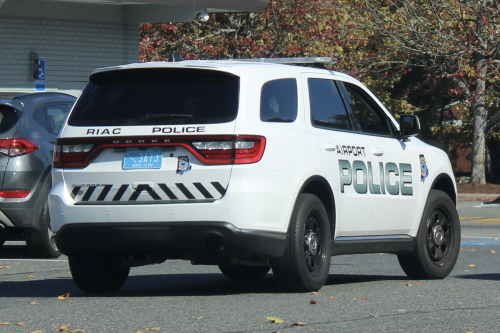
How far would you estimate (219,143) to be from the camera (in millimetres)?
6727

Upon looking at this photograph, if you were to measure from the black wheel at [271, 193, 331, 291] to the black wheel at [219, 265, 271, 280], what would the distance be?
1302 millimetres

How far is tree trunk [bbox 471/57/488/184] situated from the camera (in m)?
28.4

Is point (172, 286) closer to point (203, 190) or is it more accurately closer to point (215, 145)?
point (203, 190)

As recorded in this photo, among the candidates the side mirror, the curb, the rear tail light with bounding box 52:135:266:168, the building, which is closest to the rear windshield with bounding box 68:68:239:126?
the rear tail light with bounding box 52:135:266:168

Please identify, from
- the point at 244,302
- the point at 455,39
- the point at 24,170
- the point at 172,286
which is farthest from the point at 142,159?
the point at 455,39

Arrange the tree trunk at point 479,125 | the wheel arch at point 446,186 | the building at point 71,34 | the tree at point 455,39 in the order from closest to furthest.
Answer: the wheel arch at point 446,186 < the building at point 71,34 < the tree at point 455,39 < the tree trunk at point 479,125

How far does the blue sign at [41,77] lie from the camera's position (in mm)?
18828

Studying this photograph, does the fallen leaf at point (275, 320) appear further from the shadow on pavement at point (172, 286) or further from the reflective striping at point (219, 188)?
the shadow on pavement at point (172, 286)

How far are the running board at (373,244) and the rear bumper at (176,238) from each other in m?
1.00

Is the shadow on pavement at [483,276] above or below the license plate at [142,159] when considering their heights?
below

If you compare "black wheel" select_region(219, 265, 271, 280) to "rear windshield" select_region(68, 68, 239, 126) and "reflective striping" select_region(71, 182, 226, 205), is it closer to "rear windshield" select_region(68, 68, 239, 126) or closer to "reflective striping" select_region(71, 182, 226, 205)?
"reflective striping" select_region(71, 182, 226, 205)

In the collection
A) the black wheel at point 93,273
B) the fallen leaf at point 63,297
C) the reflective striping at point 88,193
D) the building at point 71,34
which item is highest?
the building at point 71,34

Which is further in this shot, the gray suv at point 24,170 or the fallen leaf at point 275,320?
the gray suv at point 24,170

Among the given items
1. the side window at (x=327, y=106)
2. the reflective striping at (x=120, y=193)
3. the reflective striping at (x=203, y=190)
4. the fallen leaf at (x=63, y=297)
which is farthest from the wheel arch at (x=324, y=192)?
the fallen leaf at (x=63, y=297)
